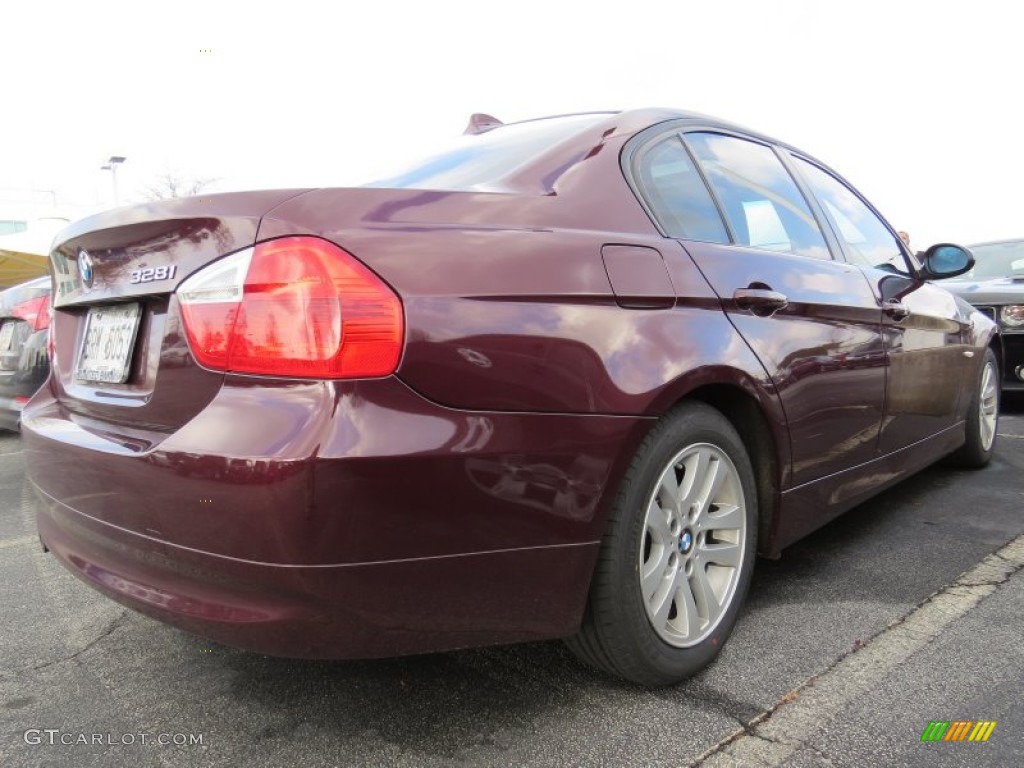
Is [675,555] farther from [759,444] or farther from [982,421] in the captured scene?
[982,421]

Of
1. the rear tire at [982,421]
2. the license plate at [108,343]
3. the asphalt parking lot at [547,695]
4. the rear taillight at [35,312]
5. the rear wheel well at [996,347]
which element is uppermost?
the license plate at [108,343]

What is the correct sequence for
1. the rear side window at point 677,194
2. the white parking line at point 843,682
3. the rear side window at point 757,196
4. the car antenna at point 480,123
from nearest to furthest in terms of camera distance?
the white parking line at point 843,682
the rear side window at point 677,194
the rear side window at point 757,196
the car antenna at point 480,123

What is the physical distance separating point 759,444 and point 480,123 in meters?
1.71

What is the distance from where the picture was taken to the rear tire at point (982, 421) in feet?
13.2

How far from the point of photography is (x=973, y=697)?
190 centimetres

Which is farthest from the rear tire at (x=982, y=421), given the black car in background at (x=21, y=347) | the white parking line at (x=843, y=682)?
the black car in background at (x=21, y=347)

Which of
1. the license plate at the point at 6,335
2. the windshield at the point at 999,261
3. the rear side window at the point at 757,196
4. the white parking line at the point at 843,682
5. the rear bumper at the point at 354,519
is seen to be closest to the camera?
the rear bumper at the point at 354,519

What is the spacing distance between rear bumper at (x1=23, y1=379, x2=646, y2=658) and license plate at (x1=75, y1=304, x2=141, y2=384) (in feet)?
0.66

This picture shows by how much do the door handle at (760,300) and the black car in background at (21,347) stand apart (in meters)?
4.08

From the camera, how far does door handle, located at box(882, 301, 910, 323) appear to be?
9.70 feet

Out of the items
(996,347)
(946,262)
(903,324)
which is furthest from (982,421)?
(903,324)

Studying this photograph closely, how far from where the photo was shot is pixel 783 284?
236cm

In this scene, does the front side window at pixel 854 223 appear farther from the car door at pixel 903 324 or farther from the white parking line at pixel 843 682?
the white parking line at pixel 843 682

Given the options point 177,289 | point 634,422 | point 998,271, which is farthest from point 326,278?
point 998,271
